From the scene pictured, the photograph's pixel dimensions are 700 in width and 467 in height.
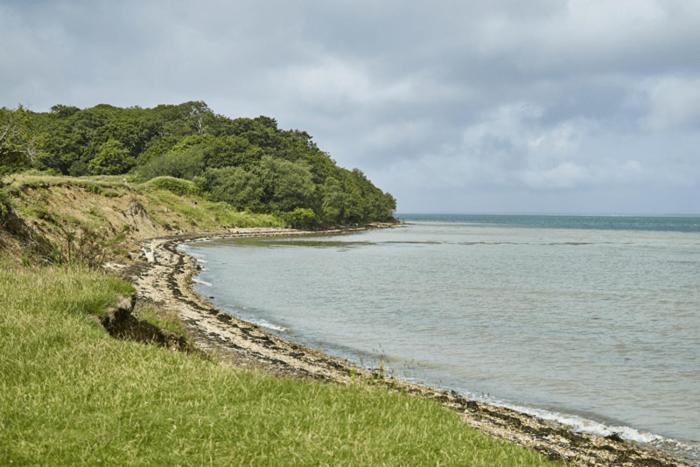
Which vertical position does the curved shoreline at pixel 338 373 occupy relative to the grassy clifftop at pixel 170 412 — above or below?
below

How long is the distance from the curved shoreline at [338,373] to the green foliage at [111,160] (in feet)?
348

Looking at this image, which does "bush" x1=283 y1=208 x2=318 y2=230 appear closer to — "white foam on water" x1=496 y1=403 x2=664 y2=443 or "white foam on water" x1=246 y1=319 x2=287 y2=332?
"white foam on water" x1=246 y1=319 x2=287 y2=332

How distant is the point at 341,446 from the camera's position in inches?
316

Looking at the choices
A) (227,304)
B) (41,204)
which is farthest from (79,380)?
(41,204)

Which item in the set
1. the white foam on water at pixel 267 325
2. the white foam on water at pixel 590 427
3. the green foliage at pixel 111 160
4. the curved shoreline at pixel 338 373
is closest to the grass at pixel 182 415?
the curved shoreline at pixel 338 373

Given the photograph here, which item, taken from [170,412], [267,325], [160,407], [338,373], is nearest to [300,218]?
[267,325]

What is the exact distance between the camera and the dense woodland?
425 feet

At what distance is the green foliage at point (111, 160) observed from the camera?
133 m

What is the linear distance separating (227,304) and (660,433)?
79.0 feet

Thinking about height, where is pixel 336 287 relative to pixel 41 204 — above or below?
below

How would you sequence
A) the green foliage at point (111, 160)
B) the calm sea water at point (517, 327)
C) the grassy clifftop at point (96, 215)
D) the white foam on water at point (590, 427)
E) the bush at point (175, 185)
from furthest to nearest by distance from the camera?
the green foliage at point (111, 160) → the bush at point (175, 185) → the grassy clifftop at point (96, 215) → the calm sea water at point (517, 327) → the white foam on water at point (590, 427)

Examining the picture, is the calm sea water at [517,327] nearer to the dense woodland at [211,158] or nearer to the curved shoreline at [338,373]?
the curved shoreline at [338,373]

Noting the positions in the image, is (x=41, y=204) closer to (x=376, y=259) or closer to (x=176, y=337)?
(x=376, y=259)

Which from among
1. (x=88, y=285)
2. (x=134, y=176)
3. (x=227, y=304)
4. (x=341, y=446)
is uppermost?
(x=134, y=176)
